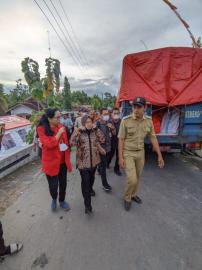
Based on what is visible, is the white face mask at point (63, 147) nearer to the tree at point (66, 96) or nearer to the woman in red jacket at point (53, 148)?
the woman in red jacket at point (53, 148)

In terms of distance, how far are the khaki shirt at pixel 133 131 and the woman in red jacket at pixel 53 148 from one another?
105cm

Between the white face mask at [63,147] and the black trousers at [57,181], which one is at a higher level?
the white face mask at [63,147]

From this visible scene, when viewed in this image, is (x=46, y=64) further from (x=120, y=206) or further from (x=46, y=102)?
(x=120, y=206)

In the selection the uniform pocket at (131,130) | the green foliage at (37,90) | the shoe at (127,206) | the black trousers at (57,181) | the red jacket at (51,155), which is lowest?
the shoe at (127,206)

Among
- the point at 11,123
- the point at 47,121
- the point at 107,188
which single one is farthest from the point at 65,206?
the point at 11,123

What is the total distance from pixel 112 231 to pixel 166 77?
14.2ft

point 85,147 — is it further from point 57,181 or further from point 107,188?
point 107,188

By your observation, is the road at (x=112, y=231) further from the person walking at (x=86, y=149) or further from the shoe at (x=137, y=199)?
the person walking at (x=86, y=149)

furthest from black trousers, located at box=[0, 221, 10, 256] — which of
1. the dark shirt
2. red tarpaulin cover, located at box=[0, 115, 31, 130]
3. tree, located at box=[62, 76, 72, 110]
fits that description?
tree, located at box=[62, 76, 72, 110]

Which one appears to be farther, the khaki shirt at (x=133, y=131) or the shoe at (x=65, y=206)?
the shoe at (x=65, y=206)

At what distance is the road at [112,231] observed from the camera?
2.44 m

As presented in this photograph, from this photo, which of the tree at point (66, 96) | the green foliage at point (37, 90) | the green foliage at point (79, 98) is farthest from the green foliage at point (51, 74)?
the green foliage at point (79, 98)

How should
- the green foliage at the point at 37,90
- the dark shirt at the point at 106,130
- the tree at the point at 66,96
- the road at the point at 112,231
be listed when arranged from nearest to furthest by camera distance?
1. the road at the point at 112,231
2. the dark shirt at the point at 106,130
3. the green foliage at the point at 37,90
4. the tree at the point at 66,96

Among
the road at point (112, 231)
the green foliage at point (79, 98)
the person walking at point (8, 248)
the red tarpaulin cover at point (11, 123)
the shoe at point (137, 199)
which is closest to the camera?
Answer: the road at point (112, 231)
